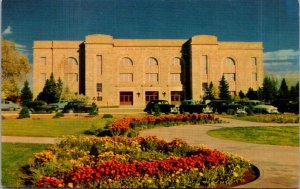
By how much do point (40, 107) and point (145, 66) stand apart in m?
8.26

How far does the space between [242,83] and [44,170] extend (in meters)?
9.49

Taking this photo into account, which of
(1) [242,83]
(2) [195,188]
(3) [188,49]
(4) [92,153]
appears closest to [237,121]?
(1) [242,83]

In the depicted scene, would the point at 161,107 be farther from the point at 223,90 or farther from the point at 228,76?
the point at 228,76

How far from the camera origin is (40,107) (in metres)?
18.0

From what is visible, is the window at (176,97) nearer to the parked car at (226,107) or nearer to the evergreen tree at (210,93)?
the evergreen tree at (210,93)

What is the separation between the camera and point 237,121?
609 inches

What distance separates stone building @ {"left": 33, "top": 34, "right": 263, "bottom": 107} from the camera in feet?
45.7

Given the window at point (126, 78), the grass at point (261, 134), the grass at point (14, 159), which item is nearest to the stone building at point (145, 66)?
the window at point (126, 78)

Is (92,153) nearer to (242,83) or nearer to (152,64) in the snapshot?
(242,83)

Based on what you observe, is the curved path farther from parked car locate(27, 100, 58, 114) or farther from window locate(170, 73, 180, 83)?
parked car locate(27, 100, 58, 114)

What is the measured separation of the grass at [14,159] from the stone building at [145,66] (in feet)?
13.1

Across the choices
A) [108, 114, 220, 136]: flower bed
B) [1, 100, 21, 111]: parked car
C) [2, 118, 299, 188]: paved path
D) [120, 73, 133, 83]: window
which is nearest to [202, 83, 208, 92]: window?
[108, 114, 220, 136]: flower bed

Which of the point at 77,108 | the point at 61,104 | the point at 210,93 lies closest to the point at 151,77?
the point at 77,108

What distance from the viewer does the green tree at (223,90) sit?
14160 millimetres
